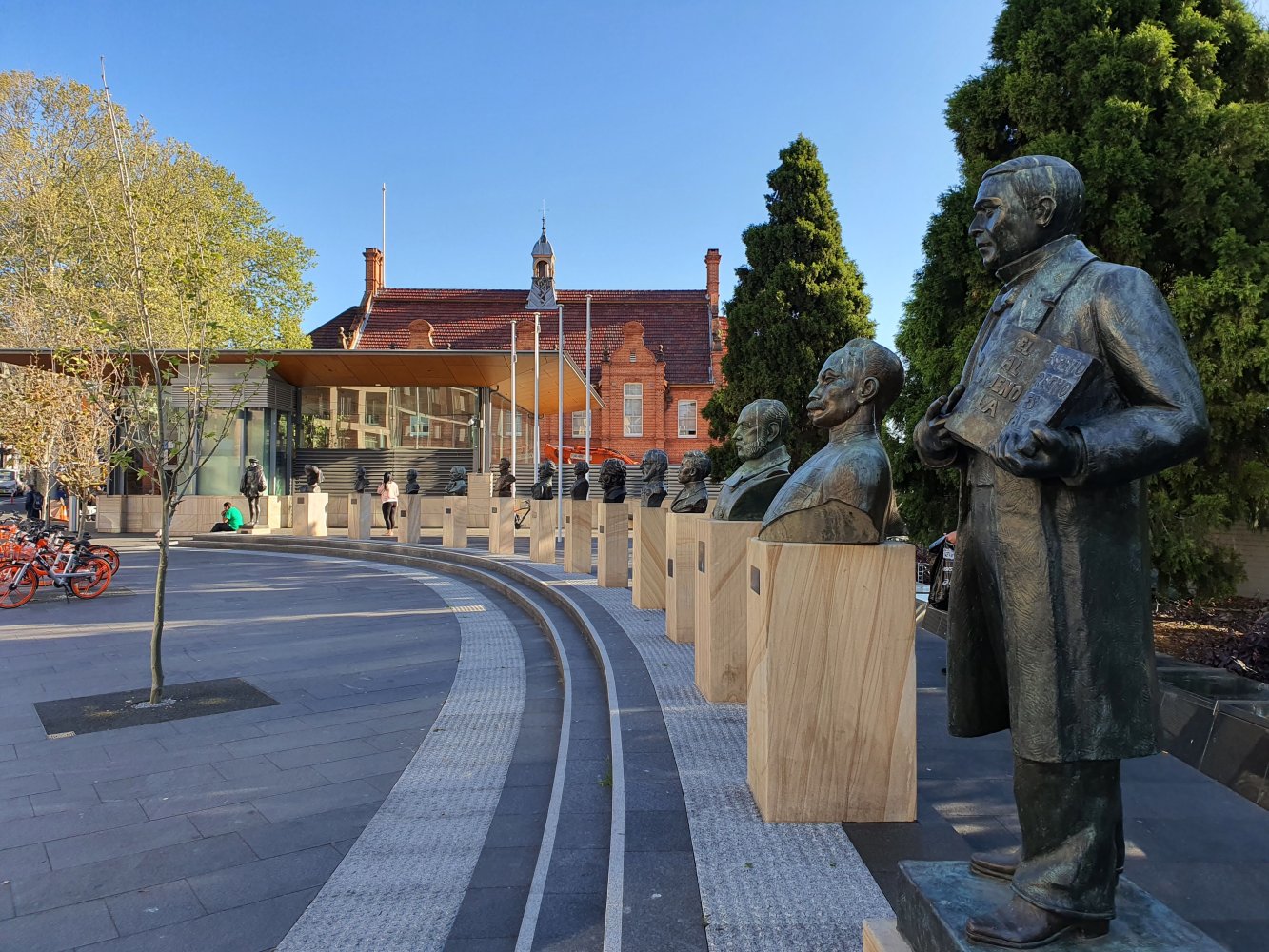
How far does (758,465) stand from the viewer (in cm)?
545

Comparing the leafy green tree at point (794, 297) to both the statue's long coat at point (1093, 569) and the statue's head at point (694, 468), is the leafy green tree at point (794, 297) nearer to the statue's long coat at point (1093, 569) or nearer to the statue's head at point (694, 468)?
the statue's head at point (694, 468)

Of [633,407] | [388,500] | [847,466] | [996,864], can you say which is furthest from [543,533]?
[633,407]

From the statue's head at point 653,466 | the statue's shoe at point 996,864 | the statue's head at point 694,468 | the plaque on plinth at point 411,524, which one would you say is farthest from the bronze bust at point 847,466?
the plaque on plinth at point 411,524

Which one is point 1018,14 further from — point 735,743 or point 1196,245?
point 735,743

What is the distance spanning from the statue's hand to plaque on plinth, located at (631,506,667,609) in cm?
661

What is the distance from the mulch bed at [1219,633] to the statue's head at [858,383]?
3.42 metres

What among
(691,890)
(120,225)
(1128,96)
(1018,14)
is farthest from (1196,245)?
(120,225)

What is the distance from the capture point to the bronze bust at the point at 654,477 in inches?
363

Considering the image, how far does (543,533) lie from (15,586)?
772cm

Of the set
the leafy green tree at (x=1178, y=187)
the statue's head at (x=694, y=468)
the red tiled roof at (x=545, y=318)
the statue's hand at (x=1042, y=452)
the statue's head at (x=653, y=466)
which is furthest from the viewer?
the red tiled roof at (x=545, y=318)

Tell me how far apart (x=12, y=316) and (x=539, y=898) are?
96.6 ft

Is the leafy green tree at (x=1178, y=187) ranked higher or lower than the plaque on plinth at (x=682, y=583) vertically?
higher

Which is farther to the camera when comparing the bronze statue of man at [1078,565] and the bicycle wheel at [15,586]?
the bicycle wheel at [15,586]

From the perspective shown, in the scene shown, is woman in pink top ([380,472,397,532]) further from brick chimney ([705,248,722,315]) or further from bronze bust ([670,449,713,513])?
brick chimney ([705,248,722,315])
